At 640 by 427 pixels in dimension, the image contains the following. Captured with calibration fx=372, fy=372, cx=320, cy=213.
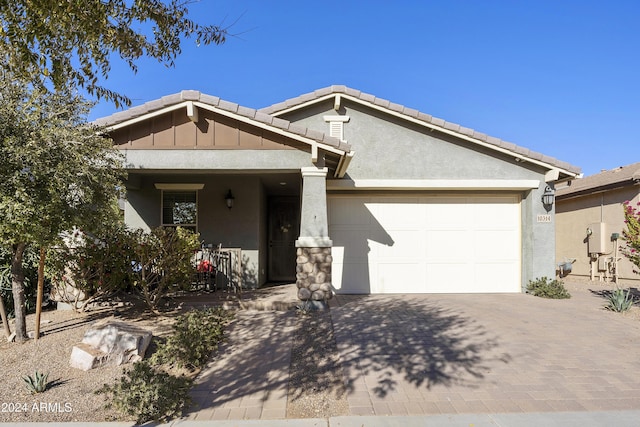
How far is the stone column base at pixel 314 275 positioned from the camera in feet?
22.4

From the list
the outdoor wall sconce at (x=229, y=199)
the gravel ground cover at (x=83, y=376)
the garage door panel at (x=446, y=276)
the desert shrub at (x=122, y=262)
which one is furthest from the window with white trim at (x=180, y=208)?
the garage door panel at (x=446, y=276)

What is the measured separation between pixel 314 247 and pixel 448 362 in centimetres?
A: 311

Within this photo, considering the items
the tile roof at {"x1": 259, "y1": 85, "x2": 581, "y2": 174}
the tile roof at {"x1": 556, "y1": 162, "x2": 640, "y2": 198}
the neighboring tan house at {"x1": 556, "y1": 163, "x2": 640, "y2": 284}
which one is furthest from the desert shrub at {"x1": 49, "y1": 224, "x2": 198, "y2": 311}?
the tile roof at {"x1": 556, "y1": 162, "x2": 640, "y2": 198}

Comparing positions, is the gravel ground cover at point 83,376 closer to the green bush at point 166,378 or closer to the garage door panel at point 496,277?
the green bush at point 166,378

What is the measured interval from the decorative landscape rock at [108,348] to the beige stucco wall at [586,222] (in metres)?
12.8

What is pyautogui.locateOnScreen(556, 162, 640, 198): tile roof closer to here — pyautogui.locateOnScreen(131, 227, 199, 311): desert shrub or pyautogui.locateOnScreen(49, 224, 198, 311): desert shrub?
pyautogui.locateOnScreen(131, 227, 199, 311): desert shrub

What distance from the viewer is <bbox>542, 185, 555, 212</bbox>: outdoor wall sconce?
8.74 meters

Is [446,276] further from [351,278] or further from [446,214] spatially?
[351,278]

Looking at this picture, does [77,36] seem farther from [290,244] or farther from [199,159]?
[290,244]

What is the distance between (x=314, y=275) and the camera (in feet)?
22.4

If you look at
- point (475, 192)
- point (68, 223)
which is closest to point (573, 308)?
point (475, 192)

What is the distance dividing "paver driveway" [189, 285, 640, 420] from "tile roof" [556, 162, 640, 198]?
19.6 feet

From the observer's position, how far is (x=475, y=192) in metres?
9.26

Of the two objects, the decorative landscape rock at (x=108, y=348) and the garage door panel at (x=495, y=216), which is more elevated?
the garage door panel at (x=495, y=216)
